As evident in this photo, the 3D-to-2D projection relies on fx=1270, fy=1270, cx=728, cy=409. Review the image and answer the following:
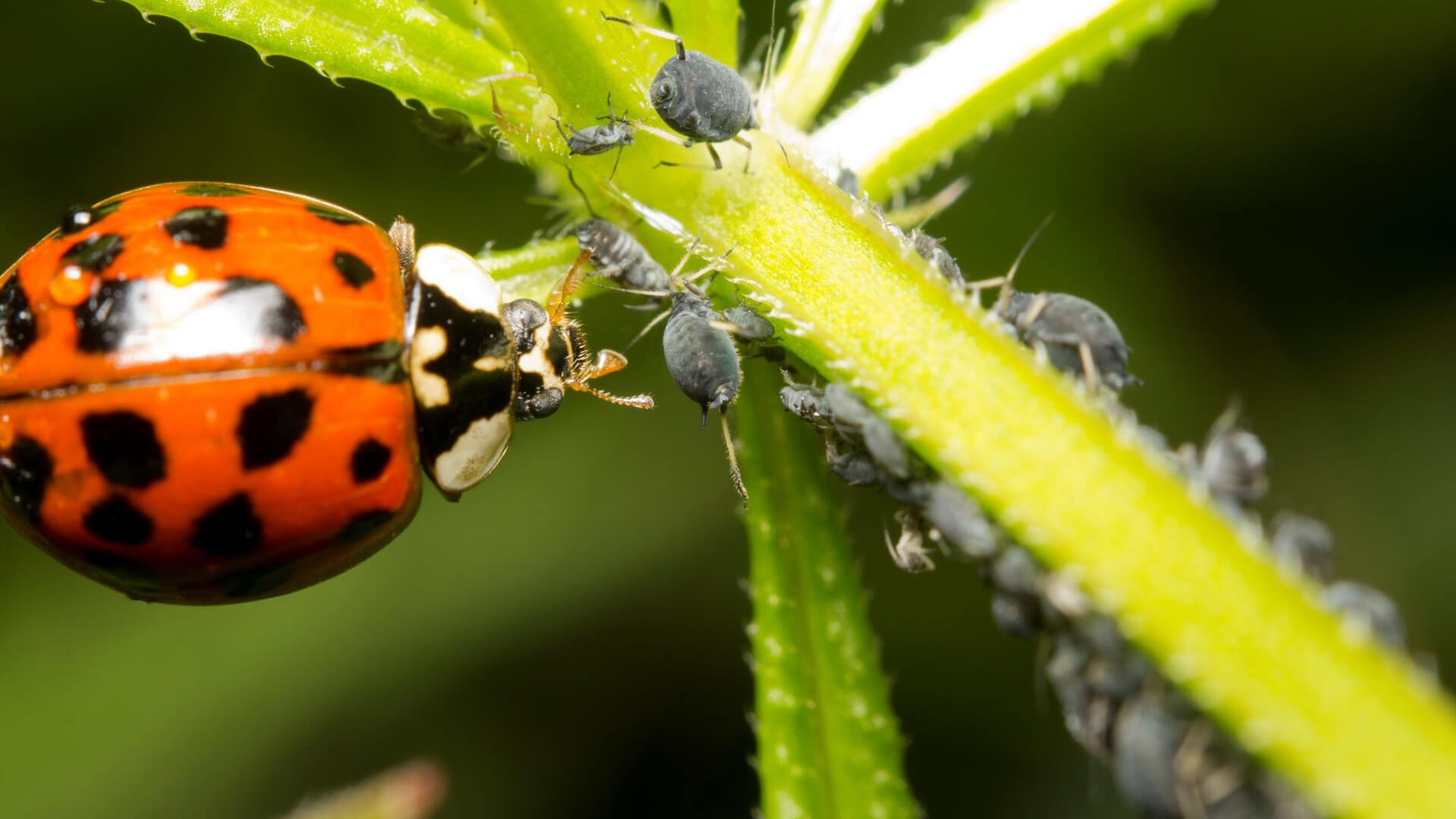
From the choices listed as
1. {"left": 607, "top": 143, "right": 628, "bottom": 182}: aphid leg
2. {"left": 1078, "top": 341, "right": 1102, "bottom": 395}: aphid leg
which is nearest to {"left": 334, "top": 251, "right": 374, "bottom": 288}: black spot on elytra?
{"left": 607, "top": 143, "right": 628, "bottom": 182}: aphid leg

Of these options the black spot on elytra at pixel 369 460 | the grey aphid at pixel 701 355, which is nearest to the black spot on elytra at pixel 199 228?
the black spot on elytra at pixel 369 460

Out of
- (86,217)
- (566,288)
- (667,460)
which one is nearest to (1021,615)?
(566,288)

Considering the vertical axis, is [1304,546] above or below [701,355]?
above

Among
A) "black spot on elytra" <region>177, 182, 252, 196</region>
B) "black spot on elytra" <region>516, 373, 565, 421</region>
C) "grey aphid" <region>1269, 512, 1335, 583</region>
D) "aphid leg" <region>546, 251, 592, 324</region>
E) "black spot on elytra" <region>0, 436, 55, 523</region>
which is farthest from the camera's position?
"black spot on elytra" <region>516, 373, 565, 421</region>

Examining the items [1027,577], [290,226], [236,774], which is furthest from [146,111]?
[1027,577]

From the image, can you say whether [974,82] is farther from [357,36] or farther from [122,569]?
[122,569]

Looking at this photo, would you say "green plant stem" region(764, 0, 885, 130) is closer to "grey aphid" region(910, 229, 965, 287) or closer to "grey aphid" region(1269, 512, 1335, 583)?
"grey aphid" region(910, 229, 965, 287)
